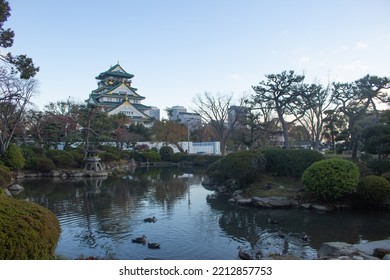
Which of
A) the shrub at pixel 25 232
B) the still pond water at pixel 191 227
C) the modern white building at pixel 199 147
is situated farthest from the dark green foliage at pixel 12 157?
the modern white building at pixel 199 147

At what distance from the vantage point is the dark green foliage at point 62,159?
2591 cm

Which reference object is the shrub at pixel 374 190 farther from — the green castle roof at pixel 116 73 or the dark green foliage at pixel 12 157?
the green castle roof at pixel 116 73

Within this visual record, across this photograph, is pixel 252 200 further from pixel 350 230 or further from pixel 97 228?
pixel 97 228

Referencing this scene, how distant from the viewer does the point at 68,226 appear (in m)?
10.6

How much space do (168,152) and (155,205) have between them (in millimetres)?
25774

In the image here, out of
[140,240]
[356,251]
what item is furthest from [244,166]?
[356,251]

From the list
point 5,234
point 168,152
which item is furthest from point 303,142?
point 5,234

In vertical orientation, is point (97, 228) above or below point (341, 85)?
below

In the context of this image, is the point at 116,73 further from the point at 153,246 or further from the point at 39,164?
the point at 153,246

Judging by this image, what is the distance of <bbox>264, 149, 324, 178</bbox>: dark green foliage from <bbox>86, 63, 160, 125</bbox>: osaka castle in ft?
112

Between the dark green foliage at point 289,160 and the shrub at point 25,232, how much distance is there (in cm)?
1303

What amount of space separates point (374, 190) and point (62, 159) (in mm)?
21391

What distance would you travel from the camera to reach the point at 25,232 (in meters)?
3.91

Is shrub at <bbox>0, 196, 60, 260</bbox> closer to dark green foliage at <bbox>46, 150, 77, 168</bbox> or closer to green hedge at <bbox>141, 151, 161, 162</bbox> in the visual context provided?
dark green foliage at <bbox>46, 150, 77, 168</bbox>
